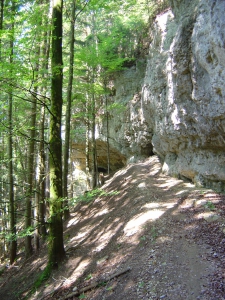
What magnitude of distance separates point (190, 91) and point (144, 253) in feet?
21.1

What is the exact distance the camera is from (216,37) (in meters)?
6.51

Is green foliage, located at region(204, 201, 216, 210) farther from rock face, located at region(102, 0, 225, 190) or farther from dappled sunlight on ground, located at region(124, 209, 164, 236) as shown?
rock face, located at region(102, 0, 225, 190)

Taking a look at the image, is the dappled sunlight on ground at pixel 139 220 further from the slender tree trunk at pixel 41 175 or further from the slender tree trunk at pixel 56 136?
the slender tree trunk at pixel 41 175

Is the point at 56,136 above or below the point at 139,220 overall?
above

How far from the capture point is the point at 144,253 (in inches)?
222

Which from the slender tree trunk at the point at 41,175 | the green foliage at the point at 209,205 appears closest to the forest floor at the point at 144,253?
the green foliage at the point at 209,205

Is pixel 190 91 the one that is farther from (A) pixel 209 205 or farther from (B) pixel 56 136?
(B) pixel 56 136

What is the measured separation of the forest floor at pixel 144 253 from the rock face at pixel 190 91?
4.58ft

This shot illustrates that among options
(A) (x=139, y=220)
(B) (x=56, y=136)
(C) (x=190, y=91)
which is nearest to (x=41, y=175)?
Answer: (B) (x=56, y=136)

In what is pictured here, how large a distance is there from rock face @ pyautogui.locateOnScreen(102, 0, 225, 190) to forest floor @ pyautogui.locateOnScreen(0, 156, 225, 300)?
1395 millimetres

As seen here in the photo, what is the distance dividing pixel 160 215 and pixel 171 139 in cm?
A: 508

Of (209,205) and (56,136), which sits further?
(209,205)

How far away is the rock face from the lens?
7.13 meters

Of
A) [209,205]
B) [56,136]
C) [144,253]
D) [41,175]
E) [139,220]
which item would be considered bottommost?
[144,253]
